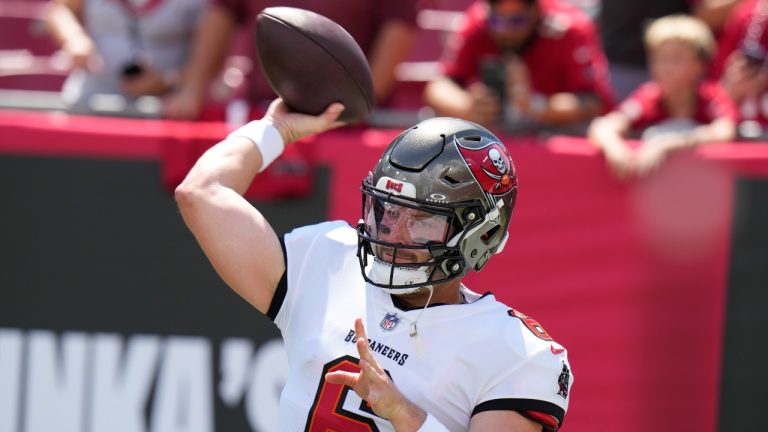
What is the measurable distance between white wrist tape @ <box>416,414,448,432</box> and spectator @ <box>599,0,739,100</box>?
134 inches

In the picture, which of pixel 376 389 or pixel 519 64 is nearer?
pixel 376 389

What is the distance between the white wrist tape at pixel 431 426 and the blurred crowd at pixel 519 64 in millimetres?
2199

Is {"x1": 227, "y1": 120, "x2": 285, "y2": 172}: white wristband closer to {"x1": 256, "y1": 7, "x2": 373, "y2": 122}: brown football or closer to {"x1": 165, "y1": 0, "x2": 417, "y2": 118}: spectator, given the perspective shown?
{"x1": 256, "y1": 7, "x2": 373, "y2": 122}: brown football

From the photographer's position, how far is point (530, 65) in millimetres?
5172

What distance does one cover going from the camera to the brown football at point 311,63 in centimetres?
289

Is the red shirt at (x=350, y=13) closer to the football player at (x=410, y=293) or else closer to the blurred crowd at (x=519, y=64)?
the blurred crowd at (x=519, y=64)

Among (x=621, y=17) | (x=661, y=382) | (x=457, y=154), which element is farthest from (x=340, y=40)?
(x=621, y=17)

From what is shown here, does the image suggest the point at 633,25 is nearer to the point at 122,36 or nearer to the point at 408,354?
the point at 122,36

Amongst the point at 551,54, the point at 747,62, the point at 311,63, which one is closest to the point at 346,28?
the point at 551,54

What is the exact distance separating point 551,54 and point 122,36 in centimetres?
191

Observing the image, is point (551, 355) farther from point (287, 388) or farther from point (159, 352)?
point (159, 352)

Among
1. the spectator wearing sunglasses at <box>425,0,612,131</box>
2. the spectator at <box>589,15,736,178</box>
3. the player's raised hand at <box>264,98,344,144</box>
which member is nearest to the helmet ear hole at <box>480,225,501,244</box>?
the player's raised hand at <box>264,98,344,144</box>

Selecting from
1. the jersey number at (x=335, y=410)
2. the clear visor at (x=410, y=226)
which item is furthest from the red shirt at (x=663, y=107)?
the jersey number at (x=335, y=410)

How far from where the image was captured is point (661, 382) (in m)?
4.43
